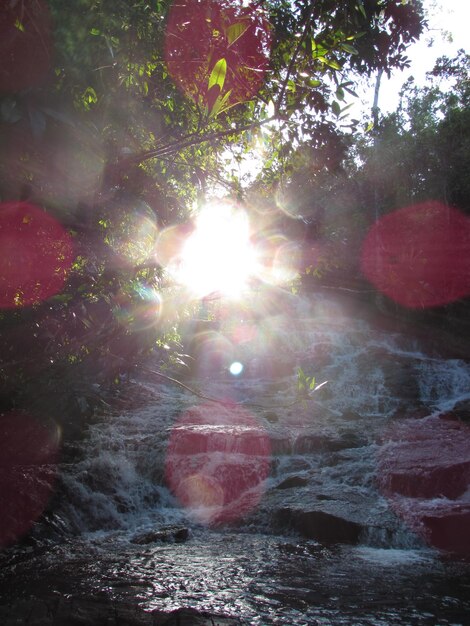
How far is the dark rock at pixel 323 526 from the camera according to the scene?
6098 mm

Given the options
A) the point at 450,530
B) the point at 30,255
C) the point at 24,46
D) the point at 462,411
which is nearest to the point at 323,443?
the point at 450,530

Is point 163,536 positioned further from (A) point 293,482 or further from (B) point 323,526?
(A) point 293,482

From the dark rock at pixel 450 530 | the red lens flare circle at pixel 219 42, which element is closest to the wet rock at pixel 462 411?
the dark rock at pixel 450 530

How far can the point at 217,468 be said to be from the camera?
8.20 m

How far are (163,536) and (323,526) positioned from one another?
7.07ft

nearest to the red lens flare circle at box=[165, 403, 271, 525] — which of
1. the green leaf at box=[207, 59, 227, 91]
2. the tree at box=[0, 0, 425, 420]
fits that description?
the tree at box=[0, 0, 425, 420]

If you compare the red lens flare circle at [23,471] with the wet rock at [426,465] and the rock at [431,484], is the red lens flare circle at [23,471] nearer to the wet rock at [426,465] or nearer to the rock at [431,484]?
the rock at [431,484]

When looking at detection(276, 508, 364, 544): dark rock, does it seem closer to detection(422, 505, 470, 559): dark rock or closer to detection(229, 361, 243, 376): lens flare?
detection(422, 505, 470, 559): dark rock

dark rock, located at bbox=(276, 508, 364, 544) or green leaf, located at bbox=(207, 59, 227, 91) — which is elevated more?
green leaf, located at bbox=(207, 59, 227, 91)

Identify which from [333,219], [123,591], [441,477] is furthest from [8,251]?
[333,219]

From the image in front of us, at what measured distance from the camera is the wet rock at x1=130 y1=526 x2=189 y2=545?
575 centimetres

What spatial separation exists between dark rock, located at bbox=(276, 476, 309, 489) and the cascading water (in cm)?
3

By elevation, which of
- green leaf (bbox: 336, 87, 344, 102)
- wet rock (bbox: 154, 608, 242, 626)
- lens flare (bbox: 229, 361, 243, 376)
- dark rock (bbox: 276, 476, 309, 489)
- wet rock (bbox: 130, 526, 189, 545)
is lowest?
wet rock (bbox: 154, 608, 242, 626)

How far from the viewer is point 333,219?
26.4 meters
